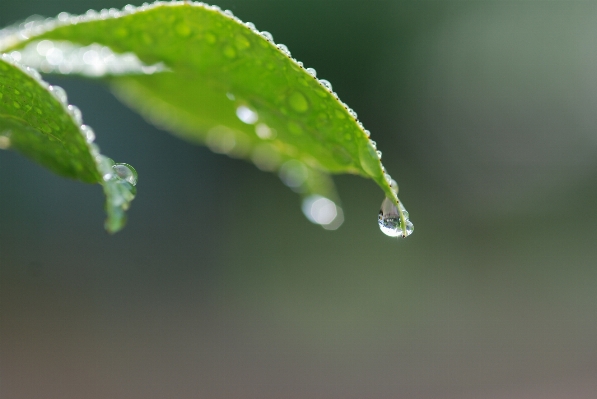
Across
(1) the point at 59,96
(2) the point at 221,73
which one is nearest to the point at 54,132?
(1) the point at 59,96

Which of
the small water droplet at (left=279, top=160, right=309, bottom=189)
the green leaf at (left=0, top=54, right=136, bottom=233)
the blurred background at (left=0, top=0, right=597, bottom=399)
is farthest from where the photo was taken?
the blurred background at (left=0, top=0, right=597, bottom=399)

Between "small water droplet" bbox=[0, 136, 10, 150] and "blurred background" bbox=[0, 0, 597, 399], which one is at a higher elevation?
"blurred background" bbox=[0, 0, 597, 399]

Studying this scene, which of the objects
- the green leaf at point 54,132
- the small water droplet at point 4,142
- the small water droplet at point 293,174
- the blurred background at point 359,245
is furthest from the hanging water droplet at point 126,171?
the blurred background at point 359,245

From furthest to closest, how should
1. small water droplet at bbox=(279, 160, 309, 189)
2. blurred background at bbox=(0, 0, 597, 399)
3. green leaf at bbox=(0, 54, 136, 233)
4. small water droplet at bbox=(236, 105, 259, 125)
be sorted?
blurred background at bbox=(0, 0, 597, 399)
small water droplet at bbox=(279, 160, 309, 189)
small water droplet at bbox=(236, 105, 259, 125)
green leaf at bbox=(0, 54, 136, 233)

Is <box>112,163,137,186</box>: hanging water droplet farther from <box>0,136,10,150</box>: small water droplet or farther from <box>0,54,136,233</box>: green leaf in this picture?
<box>0,136,10,150</box>: small water droplet

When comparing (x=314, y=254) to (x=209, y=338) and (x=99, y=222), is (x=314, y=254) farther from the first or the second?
(x=99, y=222)

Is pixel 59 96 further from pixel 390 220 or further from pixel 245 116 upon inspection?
pixel 390 220

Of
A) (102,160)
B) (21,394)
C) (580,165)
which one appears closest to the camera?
(102,160)

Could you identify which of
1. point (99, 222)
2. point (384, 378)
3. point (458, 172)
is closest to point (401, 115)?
point (458, 172)

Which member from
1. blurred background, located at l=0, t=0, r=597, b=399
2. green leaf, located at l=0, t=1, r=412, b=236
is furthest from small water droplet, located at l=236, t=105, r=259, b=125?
blurred background, located at l=0, t=0, r=597, b=399
